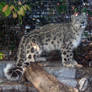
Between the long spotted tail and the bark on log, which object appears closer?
the bark on log

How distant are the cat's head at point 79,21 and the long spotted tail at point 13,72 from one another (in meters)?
1.22

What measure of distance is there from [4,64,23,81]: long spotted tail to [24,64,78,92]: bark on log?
1.13 ft

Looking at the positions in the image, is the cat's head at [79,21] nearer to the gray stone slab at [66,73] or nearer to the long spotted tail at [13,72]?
the gray stone slab at [66,73]

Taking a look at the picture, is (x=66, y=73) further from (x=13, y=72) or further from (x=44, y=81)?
(x=44, y=81)

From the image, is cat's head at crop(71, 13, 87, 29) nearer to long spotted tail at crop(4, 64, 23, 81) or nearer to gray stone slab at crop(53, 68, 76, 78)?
gray stone slab at crop(53, 68, 76, 78)

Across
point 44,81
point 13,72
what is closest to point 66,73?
point 13,72

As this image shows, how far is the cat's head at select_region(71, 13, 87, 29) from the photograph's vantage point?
166 inches

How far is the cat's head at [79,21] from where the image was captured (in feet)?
13.8

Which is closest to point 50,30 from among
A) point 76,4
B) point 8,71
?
point 76,4

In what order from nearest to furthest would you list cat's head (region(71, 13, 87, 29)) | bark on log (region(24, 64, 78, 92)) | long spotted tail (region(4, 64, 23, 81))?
1. bark on log (region(24, 64, 78, 92))
2. long spotted tail (region(4, 64, 23, 81))
3. cat's head (region(71, 13, 87, 29))

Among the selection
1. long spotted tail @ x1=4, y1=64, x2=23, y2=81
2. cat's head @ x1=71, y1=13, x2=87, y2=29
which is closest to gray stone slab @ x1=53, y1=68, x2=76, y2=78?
long spotted tail @ x1=4, y1=64, x2=23, y2=81

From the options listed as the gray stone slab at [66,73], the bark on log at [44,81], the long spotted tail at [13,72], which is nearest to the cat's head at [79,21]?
the gray stone slab at [66,73]

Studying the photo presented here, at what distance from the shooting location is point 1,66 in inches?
165

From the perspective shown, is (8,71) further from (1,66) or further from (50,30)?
(50,30)
